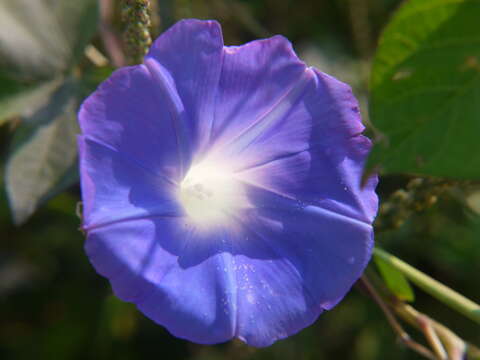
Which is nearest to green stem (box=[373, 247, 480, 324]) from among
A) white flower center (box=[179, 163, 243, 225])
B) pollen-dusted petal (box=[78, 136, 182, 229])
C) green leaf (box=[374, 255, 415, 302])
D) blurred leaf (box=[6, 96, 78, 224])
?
green leaf (box=[374, 255, 415, 302])

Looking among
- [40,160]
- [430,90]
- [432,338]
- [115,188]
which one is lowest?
[432,338]

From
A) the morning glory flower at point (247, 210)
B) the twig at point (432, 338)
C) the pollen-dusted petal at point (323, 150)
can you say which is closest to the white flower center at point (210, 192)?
the morning glory flower at point (247, 210)

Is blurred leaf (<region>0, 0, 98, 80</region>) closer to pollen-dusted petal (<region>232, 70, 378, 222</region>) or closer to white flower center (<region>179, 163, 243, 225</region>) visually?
white flower center (<region>179, 163, 243, 225</region>)

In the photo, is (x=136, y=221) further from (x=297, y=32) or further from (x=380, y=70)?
(x=297, y=32)

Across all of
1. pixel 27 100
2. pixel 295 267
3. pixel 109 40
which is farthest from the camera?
pixel 109 40

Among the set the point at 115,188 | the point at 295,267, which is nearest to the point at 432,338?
the point at 295,267

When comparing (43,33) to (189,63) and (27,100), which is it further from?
(189,63)

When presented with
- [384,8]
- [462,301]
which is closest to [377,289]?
[462,301]

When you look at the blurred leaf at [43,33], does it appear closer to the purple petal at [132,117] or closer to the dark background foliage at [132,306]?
the dark background foliage at [132,306]
